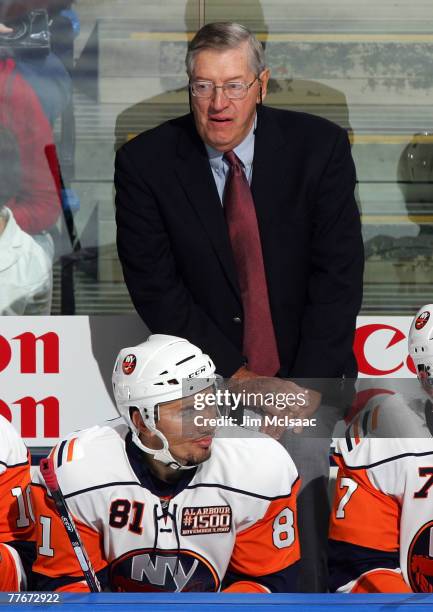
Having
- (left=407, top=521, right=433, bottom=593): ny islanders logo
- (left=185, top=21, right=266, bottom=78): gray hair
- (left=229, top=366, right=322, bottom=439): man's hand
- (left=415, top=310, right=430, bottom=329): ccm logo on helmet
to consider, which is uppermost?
(left=185, top=21, right=266, bottom=78): gray hair

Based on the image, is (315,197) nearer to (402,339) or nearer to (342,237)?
(342,237)

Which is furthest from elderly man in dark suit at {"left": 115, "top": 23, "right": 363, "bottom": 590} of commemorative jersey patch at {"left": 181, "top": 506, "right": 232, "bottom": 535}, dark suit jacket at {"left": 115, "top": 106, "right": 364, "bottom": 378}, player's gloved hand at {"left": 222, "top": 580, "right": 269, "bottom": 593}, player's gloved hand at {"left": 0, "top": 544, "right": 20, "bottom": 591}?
player's gloved hand at {"left": 0, "top": 544, "right": 20, "bottom": 591}

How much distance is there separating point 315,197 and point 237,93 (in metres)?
0.34

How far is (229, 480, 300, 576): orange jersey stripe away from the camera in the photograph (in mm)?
2725

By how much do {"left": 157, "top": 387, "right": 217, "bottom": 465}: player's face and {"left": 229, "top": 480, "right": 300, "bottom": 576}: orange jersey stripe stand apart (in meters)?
0.19

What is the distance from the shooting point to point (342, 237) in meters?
3.14

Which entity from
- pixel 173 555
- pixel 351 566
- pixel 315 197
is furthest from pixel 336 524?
pixel 315 197

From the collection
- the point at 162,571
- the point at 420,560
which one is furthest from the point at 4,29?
the point at 420,560

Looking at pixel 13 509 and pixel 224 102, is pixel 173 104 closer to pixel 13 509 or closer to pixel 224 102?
pixel 224 102

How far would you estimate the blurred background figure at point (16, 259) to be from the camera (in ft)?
12.1

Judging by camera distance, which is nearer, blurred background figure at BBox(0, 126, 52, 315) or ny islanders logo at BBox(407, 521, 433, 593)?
ny islanders logo at BBox(407, 521, 433, 593)

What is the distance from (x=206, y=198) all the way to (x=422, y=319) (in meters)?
0.63

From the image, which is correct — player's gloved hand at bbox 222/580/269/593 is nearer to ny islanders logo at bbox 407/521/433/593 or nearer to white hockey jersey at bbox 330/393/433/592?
white hockey jersey at bbox 330/393/433/592

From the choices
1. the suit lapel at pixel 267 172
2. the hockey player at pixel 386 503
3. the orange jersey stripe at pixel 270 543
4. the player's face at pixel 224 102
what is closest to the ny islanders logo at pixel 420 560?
the hockey player at pixel 386 503
